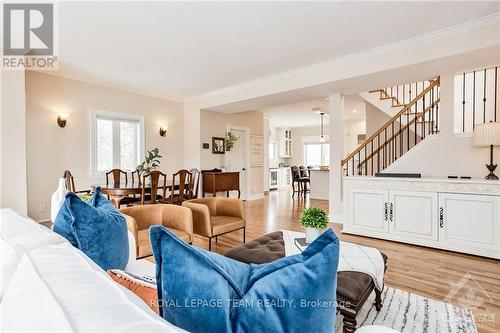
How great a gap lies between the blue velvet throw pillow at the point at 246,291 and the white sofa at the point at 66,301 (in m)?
0.08

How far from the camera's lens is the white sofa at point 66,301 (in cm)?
46

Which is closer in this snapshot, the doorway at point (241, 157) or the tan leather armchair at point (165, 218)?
the tan leather armchair at point (165, 218)

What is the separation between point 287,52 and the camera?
12.4 ft

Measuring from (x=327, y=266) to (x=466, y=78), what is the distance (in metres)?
4.87

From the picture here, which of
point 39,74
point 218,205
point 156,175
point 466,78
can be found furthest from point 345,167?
point 39,74

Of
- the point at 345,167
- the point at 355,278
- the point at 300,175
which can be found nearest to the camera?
the point at 355,278

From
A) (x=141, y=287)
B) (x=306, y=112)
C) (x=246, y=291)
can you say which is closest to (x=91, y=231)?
(x=141, y=287)

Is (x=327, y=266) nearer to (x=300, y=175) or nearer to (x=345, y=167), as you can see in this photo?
(x=345, y=167)

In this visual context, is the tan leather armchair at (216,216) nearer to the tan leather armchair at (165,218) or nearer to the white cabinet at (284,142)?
the tan leather armchair at (165,218)

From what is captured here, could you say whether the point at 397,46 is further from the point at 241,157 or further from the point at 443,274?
the point at 241,157

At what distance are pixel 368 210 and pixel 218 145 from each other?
4.02 meters

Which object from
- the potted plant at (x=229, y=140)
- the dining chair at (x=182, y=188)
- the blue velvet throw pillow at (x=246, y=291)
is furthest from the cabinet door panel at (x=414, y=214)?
the potted plant at (x=229, y=140)

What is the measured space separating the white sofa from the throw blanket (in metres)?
1.40

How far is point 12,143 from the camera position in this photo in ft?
10.1
